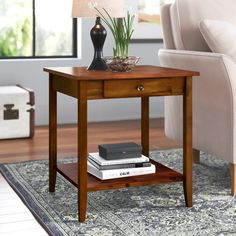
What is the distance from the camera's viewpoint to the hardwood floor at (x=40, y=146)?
90.1 inches

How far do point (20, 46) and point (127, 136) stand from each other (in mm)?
1258

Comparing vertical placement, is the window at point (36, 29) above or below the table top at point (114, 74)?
above

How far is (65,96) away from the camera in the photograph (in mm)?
4703

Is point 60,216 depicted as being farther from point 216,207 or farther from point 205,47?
point 205,47

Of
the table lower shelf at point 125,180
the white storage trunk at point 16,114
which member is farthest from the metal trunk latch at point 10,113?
the table lower shelf at point 125,180

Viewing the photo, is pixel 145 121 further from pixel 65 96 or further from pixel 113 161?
pixel 65 96

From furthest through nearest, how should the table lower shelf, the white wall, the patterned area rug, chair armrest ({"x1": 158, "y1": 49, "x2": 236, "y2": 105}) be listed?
the white wall → chair armrest ({"x1": 158, "y1": 49, "x2": 236, "y2": 105}) → the table lower shelf → the patterned area rug

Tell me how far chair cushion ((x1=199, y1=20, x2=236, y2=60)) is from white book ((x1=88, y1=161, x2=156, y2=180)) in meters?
0.71

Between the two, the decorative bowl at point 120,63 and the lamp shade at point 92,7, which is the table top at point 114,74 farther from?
the lamp shade at point 92,7

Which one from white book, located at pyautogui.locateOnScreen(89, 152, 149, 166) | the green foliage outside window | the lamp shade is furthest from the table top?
the green foliage outside window

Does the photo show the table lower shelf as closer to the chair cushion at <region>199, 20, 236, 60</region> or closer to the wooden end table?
the wooden end table

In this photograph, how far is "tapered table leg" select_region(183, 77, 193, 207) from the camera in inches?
95.0

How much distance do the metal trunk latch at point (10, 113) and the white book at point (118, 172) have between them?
1.63 m

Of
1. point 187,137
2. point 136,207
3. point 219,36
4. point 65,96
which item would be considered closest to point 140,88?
point 187,137
